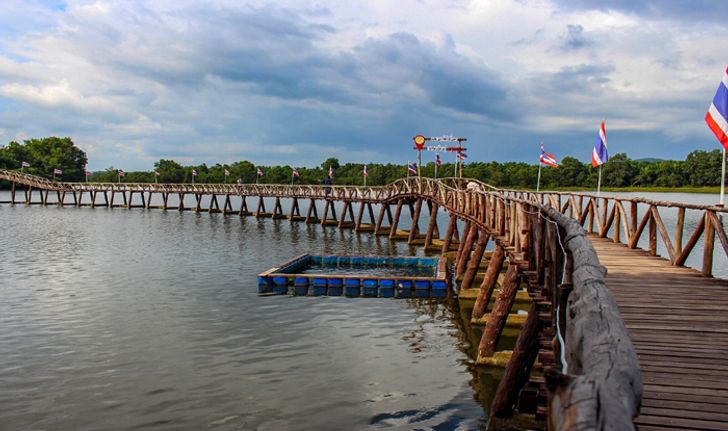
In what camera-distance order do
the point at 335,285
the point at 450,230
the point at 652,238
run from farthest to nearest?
the point at 450,230
the point at 335,285
the point at 652,238

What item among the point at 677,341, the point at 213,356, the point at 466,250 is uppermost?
the point at 677,341

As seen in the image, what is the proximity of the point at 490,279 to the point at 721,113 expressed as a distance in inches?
289

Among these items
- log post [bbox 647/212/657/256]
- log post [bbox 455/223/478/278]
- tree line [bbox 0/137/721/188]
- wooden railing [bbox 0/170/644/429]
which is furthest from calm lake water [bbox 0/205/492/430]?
tree line [bbox 0/137/721/188]

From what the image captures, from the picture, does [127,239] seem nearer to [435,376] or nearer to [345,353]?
[345,353]

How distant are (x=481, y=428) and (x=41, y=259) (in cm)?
2756

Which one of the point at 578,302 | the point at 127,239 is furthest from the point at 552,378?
the point at 127,239

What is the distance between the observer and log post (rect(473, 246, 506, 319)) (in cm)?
1623

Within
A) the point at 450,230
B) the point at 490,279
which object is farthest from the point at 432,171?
the point at 490,279

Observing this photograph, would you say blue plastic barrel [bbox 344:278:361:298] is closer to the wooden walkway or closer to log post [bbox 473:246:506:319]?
log post [bbox 473:246:506:319]

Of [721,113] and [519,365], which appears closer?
[519,365]

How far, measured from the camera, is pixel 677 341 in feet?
20.0

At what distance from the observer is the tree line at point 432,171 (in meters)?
112

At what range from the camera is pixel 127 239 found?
4034 cm

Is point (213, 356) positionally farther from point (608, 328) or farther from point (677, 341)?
point (608, 328)
